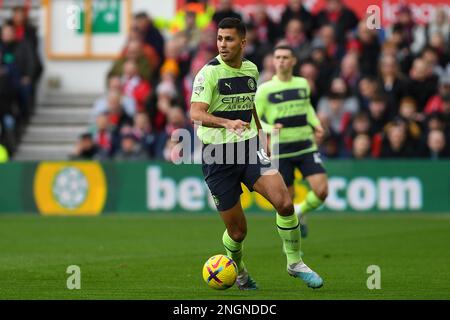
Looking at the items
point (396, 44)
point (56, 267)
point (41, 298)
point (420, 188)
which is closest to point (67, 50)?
point (396, 44)

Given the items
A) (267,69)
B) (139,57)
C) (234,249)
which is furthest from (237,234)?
(139,57)

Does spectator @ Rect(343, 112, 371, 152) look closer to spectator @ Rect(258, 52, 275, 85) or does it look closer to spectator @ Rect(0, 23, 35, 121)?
A: spectator @ Rect(258, 52, 275, 85)

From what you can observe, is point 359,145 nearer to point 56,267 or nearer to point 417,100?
point 417,100

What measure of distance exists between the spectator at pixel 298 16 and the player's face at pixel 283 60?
26.1ft

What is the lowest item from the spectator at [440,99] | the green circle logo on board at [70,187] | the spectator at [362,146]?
the green circle logo on board at [70,187]

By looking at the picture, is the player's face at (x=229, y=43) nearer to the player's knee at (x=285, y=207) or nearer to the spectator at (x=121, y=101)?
the player's knee at (x=285, y=207)

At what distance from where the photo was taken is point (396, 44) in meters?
24.0

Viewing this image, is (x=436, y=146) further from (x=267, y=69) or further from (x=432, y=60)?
(x=267, y=69)

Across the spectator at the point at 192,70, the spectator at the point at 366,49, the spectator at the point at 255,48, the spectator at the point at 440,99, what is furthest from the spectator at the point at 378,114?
the spectator at the point at 192,70

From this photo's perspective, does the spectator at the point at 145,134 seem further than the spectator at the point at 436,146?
Yes

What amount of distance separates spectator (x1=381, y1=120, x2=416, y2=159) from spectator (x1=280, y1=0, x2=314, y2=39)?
10.0ft

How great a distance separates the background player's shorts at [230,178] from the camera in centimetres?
1162

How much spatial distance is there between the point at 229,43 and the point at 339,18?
13185 mm

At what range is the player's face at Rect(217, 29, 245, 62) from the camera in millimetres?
11422
